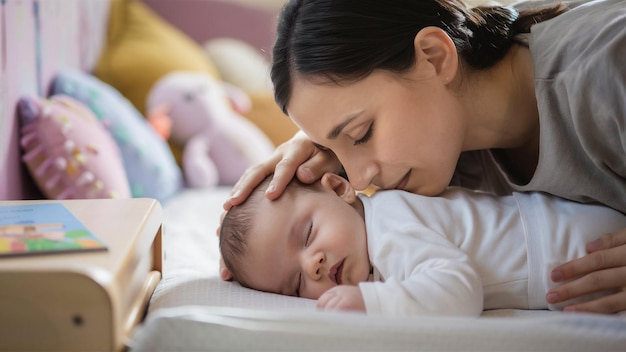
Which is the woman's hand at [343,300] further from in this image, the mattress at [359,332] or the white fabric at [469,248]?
the mattress at [359,332]

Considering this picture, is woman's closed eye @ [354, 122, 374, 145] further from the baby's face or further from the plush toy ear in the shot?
the plush toy ear

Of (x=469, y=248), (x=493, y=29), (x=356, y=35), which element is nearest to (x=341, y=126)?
(x=356, y=35)

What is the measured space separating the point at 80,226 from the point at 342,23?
21.3 inches

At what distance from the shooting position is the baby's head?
1.08m

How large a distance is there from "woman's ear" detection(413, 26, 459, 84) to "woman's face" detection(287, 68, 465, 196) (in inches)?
0.8

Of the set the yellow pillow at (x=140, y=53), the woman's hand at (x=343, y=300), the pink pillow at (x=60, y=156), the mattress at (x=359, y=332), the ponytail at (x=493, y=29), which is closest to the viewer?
the mattress at (x=359, y=332)

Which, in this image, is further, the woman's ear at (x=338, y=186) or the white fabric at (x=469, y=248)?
the woman's ear at (x=338, y=186)

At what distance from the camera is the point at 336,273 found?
1.09 meters

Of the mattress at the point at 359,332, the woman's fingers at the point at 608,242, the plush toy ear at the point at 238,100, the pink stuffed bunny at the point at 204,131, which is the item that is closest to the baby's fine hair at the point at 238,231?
the mattress at the point at 359,332

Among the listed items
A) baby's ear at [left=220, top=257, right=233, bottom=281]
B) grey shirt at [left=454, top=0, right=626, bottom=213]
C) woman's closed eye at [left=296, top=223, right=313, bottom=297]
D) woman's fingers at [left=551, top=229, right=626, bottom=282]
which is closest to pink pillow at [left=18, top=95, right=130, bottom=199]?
baby's ear at [left=220, top=257, right=233, bottom=281]

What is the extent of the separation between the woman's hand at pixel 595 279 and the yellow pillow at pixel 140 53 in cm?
197

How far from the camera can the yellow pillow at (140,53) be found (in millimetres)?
2639

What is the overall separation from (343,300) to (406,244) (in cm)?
16

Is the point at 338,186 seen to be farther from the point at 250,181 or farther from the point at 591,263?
the point at 591,263
